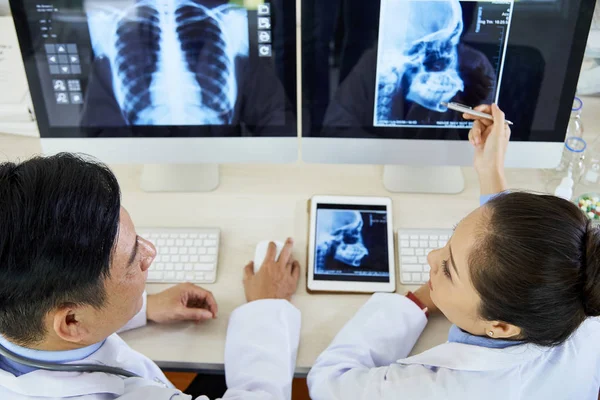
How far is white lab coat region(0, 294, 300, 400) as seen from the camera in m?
0.73

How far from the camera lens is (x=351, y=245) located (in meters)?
1.20

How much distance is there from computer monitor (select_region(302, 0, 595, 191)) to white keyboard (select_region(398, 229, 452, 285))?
0.54 ft

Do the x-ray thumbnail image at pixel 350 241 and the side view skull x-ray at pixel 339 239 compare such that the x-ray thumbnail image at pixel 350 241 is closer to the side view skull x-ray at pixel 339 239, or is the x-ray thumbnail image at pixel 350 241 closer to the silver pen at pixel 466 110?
the side view skull x-ray at pixel 339 239

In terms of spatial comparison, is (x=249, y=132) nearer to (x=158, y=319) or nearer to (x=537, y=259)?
(x=158, y=319)

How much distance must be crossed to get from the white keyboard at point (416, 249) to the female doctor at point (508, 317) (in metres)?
0.17

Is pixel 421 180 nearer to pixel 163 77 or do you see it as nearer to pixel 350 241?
pixel 350 241

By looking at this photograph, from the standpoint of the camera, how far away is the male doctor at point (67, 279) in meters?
0.66

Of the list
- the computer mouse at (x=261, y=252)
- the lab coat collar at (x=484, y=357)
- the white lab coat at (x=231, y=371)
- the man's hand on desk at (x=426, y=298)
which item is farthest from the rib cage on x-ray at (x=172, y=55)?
the lab coat collar at (x=484, y=357)

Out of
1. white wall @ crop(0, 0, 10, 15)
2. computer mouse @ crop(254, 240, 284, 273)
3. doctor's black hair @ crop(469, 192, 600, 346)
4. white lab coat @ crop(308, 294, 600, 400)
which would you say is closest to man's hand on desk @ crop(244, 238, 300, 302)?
computer mouse @ crop(254, 240, 284, 273)

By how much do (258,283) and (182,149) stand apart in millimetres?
369

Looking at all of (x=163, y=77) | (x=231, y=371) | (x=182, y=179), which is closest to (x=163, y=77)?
(x=163, y=77)

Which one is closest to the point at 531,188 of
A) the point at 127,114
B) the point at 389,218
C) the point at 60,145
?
the point at 389,218

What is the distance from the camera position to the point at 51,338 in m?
0.75

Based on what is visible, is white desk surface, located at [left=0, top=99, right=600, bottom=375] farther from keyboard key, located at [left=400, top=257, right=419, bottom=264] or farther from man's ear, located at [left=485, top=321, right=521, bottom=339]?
man's ear, located at [left=485, top=321, right=521, bottom=339]
